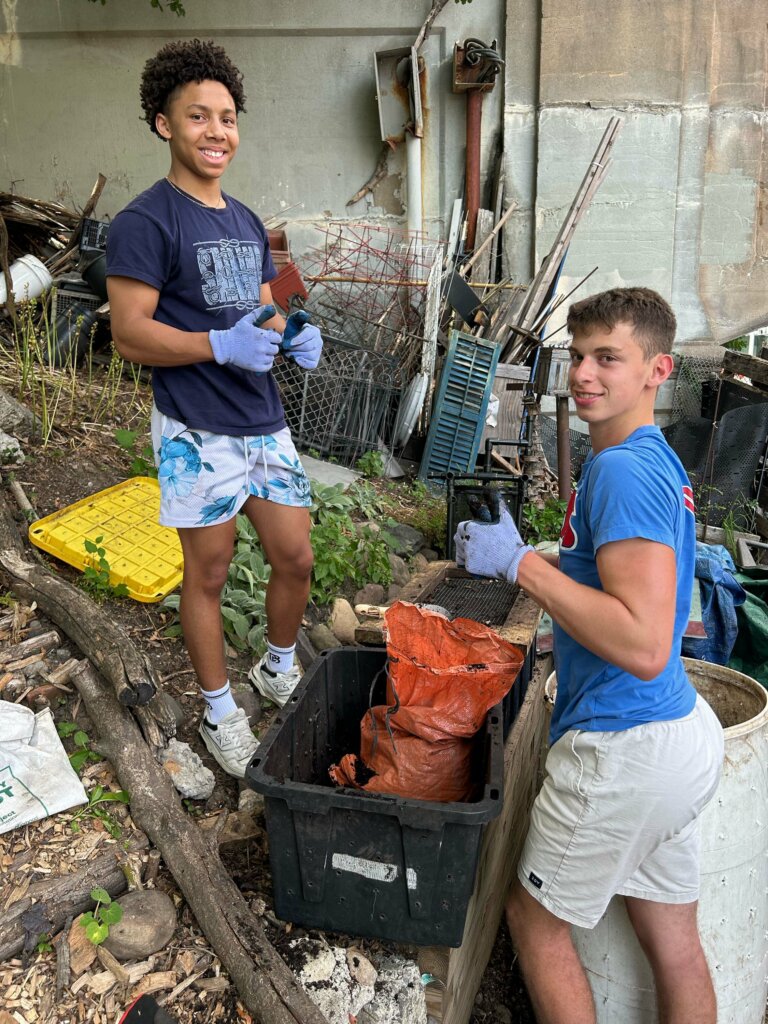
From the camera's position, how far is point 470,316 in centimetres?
649

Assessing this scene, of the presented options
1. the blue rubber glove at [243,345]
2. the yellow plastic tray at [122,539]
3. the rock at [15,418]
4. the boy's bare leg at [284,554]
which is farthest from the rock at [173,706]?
the rock at [15,418]

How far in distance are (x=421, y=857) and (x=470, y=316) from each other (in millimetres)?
5374

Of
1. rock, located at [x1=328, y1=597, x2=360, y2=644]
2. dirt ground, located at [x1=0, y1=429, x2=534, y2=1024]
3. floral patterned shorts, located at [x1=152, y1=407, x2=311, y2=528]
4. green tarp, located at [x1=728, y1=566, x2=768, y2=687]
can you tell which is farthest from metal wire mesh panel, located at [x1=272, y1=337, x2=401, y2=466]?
floral patterned shorts, located at [x1=152, y1=407, x2=311, y2=528]

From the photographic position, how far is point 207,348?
206cm

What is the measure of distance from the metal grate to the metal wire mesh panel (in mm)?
2385

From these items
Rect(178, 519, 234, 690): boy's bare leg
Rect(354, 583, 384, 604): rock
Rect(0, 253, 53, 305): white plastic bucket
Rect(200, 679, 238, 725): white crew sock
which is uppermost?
Rect(0, 253, 53, 305): white plastic bucket

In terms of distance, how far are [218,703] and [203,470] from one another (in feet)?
2.44

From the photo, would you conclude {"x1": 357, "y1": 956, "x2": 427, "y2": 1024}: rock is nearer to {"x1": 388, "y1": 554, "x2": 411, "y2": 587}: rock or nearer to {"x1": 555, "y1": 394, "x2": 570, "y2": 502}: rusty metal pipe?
{"x1": 388, "y1": 554, "x2": 411, "y2": 587}: rock

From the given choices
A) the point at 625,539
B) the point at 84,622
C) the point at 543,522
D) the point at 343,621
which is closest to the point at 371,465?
the point at 543,522

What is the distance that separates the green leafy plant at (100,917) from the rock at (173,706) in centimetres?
62

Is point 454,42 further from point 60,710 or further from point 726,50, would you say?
point 60,710

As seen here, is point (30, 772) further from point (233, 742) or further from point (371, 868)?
point (371, 868)

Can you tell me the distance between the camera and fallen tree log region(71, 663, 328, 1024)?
5.75 feet

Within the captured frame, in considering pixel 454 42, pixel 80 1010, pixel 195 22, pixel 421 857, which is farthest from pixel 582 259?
pixel 80 1010
